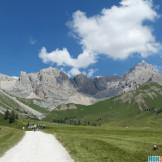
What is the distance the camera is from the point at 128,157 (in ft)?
122

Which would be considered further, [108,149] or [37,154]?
[108,149]

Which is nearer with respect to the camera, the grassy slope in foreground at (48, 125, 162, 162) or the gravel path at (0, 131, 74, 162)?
the gravel path at (0, 131, 74, 162)

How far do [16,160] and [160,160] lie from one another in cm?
1362

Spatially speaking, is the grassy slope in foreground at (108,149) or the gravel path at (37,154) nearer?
the gravel path at (37,154)

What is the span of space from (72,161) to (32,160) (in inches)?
139

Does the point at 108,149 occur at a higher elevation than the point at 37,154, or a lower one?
higher

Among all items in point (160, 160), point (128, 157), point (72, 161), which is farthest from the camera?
point (128, 157)

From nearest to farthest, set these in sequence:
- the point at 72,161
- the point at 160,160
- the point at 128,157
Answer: the point at 160,160
the point at 72,161
the point at 128,157

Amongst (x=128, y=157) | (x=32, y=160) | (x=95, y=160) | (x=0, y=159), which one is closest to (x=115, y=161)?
(x=95, y=160)

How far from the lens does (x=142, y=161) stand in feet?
112

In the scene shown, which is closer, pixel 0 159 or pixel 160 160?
pixel 160 160

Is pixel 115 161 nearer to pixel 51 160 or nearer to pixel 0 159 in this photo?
pixel 51 160

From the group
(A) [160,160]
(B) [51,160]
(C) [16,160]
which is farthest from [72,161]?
(A) [160,160]

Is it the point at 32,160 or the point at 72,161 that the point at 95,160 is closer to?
the point at 72,161
